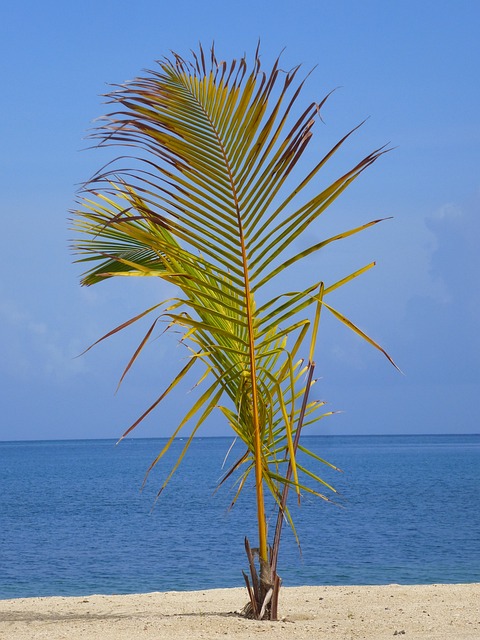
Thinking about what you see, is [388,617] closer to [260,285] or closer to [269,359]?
[269,359]

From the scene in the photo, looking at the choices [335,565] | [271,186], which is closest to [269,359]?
[271,186]

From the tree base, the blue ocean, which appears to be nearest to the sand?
the tree base

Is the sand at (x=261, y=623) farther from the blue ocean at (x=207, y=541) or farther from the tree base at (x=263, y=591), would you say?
the blue ocean at (x=207, y=541)

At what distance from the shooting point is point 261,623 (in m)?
5.99

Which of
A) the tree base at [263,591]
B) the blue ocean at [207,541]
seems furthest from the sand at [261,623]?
the blue ocean at [207,541]

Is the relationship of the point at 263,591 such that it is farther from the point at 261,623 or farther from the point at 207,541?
the point at 207,541

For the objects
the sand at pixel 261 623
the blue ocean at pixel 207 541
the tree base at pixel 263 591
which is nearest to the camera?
the sand at pixel 261 623

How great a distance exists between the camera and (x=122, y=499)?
128ft

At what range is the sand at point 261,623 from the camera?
582 centimetres

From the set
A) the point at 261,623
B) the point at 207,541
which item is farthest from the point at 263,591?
the point at 207,541

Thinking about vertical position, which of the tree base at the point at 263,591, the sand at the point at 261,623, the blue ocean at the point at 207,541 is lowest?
the blue ocean at the point at 207,541

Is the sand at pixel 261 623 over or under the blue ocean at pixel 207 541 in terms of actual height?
over

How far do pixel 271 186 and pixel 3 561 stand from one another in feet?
48.9

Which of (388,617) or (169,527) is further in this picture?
(169,527)
